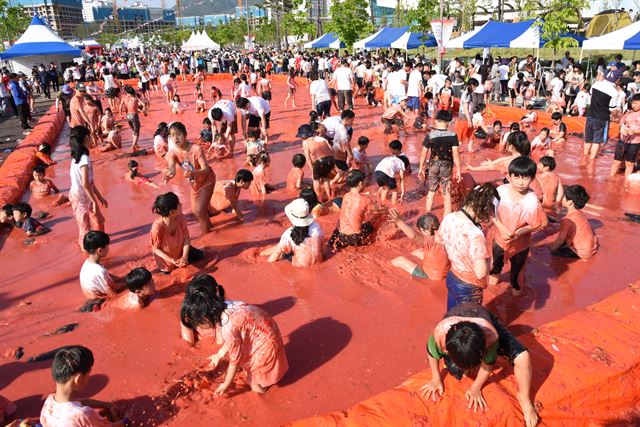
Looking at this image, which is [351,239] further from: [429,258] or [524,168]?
[524,168]

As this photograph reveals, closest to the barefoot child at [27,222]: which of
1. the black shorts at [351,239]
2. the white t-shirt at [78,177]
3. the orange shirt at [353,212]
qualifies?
the white t-shirt at [78,177]

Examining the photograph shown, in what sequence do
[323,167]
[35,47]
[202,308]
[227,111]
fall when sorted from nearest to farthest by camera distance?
1. [202,308]
2. [323,167]
3. [227,111]
4. [35,47]

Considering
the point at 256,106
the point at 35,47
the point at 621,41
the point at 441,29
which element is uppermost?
the point at 35,47

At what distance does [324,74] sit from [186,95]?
7.28 metres

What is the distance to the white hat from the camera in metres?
5.12

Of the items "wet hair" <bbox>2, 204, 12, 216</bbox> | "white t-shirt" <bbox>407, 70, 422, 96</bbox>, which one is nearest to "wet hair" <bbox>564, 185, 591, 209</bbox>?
"wet hair" <bbox>2, 204, 12, 216</bbox>

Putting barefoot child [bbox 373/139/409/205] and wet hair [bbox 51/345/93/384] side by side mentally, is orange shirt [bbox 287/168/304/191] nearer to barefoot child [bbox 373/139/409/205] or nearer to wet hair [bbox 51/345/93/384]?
barefoot child [bbox 373/139/409/205]

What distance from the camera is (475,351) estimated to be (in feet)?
9.14

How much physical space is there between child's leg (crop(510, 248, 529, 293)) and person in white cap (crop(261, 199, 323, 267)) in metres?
2.16

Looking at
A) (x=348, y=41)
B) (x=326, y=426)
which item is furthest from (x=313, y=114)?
(x=348, y=41)

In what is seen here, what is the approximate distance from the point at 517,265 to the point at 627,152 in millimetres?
5026

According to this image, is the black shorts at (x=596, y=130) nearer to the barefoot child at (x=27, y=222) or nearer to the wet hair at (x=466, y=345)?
the wet hair at (x=466, y=345)

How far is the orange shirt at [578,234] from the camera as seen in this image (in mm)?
5625

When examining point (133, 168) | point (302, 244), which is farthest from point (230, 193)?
point (133, 168)
